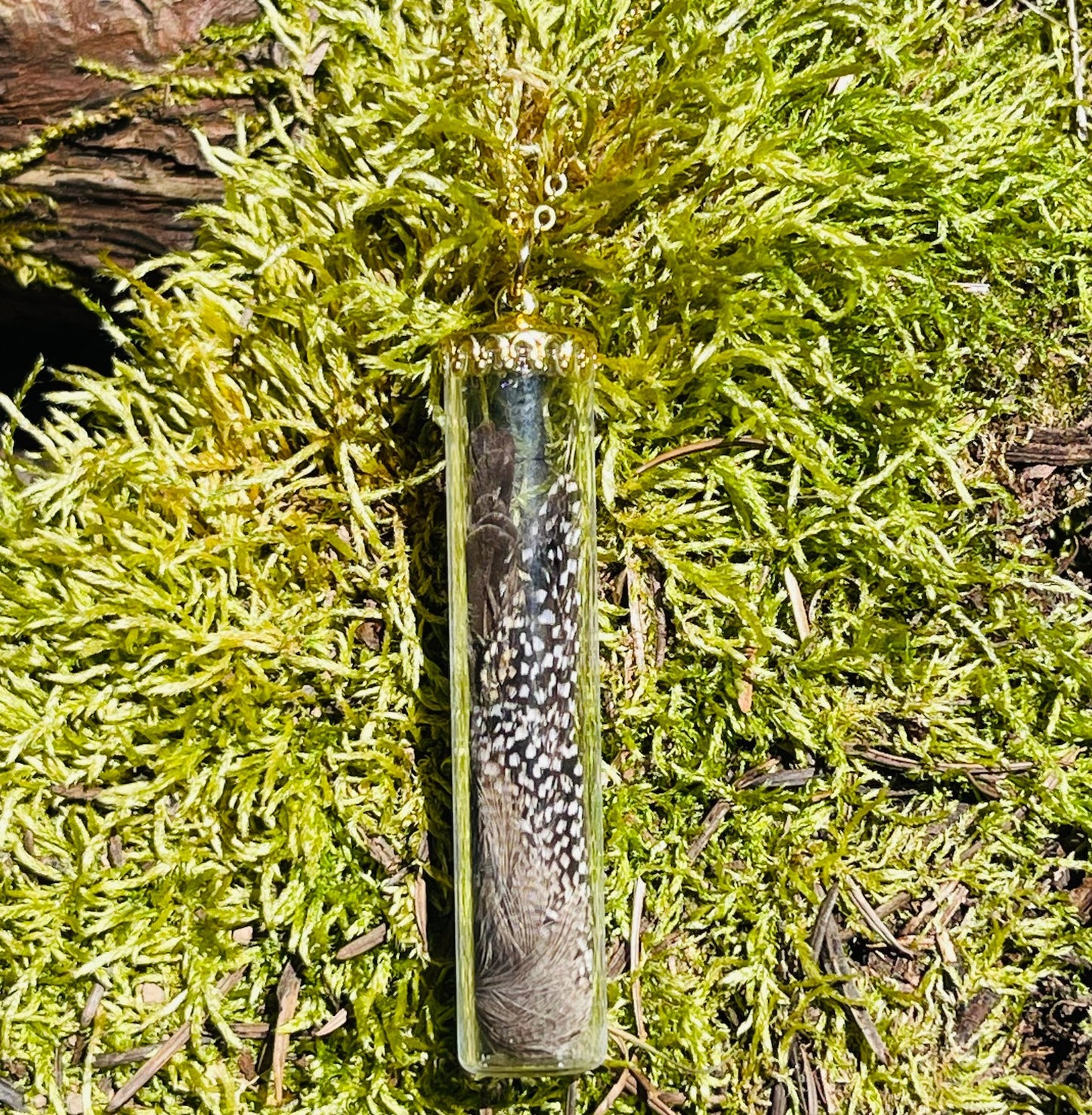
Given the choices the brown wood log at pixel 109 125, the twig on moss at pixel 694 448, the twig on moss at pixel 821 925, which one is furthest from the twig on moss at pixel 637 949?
the brown wood log at pixel 109 125

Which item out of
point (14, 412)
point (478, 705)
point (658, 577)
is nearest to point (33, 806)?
point (14, 412)

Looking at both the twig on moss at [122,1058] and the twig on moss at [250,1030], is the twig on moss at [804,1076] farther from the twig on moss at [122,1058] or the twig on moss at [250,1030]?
the twig on moss at [122,1058]

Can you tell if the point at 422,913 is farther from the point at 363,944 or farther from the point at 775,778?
the point at 775,778

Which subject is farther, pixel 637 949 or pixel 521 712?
pixel 637 949

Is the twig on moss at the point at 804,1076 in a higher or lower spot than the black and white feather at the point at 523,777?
lower

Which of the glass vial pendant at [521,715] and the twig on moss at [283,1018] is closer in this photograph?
the glass vial pendant at [521,715]

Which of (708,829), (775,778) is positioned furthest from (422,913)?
(775,778)

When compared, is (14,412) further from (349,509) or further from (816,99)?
(816,99)
